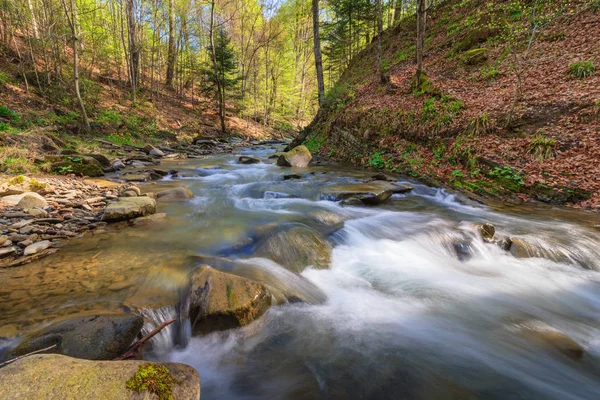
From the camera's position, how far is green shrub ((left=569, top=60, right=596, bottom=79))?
8039 millimetres

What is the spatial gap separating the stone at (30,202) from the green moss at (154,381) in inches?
186

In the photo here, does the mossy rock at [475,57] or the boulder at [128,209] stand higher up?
the mossy rock at [475,57]

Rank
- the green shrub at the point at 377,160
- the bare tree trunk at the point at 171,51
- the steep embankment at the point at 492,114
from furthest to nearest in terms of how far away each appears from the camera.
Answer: the bare tree trunk at the point at 171,51 < the green shrub at the point at 377,160 < the steep embankment at the point at 492,114

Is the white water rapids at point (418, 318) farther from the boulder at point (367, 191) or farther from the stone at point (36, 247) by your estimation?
the stone at point (36, 247)

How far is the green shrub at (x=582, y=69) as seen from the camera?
8039mm

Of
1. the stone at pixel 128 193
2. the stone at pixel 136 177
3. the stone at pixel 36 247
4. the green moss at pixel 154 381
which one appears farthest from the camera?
the stone at pixel 136 177

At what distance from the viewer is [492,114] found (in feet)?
26.8

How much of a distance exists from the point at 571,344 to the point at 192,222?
566cm

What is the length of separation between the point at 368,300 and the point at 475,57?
12.1 m

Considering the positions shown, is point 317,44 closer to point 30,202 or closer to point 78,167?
point 78,167

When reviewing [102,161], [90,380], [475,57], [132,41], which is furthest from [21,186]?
[132,41]

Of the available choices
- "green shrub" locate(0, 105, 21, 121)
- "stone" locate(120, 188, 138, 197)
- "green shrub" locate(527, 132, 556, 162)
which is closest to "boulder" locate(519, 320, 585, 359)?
"green shrub" locate(527, 132, 556, 162)

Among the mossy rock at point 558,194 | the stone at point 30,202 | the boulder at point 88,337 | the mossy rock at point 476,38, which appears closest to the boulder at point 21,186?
the stone at point 30,202

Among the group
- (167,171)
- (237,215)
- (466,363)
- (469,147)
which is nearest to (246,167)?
(167,171)
